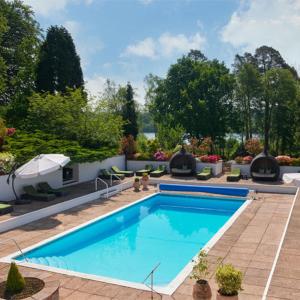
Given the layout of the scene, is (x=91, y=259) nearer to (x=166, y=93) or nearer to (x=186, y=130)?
(x=186, y=130)

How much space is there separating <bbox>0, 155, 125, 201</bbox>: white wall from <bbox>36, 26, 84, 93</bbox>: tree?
8647mm

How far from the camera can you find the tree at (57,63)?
31953mm

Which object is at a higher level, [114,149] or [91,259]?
[114,149]

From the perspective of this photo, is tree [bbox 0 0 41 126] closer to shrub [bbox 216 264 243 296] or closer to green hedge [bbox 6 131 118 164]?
green hedge [bbox 6 131 118 164]

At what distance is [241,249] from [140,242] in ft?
14.2

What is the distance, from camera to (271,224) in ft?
46.2

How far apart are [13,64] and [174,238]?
30.9 metres

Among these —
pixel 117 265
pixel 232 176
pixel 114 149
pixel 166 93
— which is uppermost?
pixel 166 93

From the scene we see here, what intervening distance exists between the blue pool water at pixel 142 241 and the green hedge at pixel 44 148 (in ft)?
14.8

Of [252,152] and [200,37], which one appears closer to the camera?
[200,37]

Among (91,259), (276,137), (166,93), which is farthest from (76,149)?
(276,137)

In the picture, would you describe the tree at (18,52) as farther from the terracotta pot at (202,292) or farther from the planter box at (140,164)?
the terracotta pot at (202,292)

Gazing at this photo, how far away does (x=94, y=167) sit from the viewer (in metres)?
25.1

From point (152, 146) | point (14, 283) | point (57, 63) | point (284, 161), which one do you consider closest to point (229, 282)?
point (14, 283)
